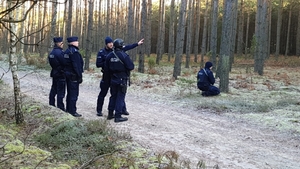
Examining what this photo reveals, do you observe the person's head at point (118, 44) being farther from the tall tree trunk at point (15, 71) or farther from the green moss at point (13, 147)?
the green moss at point (13, 147)

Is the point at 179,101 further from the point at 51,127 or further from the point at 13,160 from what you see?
the point at 13,160

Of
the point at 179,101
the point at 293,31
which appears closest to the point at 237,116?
the point at 179,101

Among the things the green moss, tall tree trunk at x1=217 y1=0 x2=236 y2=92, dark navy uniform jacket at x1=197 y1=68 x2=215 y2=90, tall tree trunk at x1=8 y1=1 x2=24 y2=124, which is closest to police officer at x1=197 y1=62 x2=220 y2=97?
dark navy uniform jacket at x1=197 y1=68 x2=215 y2=90

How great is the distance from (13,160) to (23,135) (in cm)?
191

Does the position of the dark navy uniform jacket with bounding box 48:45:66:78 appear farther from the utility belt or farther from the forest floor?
the forest floor

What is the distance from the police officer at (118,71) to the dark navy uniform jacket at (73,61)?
75cm

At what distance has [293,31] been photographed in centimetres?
4284

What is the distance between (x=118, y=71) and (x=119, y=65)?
179 mm

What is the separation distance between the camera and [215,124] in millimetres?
8180

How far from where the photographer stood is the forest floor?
5689 millimetres

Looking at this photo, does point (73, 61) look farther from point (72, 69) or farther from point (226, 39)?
point (226, 39)

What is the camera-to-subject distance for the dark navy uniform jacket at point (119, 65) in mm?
7720

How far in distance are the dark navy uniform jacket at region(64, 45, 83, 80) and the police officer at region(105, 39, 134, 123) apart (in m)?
0.75

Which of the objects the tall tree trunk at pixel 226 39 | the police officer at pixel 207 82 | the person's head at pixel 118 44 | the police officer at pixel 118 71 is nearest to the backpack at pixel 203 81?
the police officer at pixel 207 82
